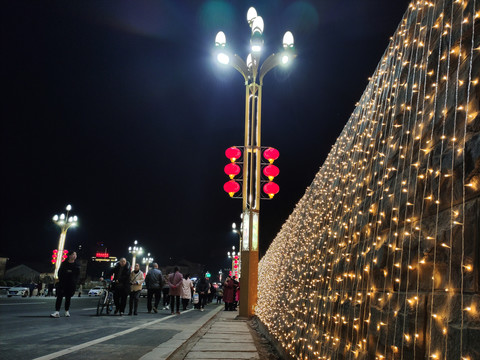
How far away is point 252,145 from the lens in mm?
10672

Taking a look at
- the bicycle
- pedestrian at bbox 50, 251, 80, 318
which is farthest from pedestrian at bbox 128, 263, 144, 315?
pedestrian at bbox 50, 251, 80, 318

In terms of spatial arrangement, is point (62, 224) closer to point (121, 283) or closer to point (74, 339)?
point (121, 283)

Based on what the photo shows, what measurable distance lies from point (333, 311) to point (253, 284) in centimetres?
738

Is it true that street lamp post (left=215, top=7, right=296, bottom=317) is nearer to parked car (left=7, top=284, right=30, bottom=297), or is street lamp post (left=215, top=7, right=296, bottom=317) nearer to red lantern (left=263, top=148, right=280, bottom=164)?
red lantern (left=263, top=148, right=280, bottom=164)

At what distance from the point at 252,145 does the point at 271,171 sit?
1.06 m

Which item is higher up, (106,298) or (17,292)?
(106,298)

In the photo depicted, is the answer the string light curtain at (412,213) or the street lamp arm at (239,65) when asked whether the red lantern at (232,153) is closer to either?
the street lamp arm at (239,65)

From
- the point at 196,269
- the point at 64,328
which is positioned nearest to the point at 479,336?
the point at 64,328

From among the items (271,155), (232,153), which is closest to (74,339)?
(232,153)

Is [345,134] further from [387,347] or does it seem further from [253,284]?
[253,284]

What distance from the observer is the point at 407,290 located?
6.28 ft

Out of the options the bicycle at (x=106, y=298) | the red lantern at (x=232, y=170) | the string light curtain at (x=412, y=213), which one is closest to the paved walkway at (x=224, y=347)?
the string light curtain at (x=412, y=213)

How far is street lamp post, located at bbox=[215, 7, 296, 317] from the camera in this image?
10.2 m

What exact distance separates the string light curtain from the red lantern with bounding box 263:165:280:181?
6243 mm
